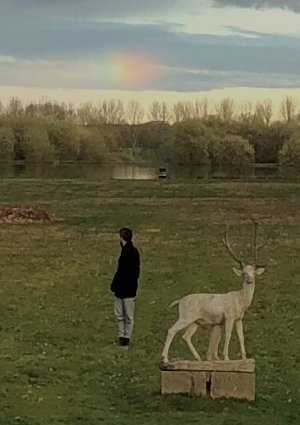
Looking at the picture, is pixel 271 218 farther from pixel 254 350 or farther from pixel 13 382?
pixel 13 382

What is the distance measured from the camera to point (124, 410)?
10711 millimetres

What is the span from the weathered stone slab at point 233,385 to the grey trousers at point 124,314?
356 centimetres

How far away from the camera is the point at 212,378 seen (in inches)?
428

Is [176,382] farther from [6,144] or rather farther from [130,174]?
[6,144]

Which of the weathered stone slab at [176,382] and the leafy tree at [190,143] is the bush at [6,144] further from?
the weathered stone slab at [176,382]

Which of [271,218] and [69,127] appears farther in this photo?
[69,127]

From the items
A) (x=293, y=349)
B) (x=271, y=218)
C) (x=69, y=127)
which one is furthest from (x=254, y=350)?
(x=69, y=127)

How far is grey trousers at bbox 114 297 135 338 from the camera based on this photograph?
1427 centimetres

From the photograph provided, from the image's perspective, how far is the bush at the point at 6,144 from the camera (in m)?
121

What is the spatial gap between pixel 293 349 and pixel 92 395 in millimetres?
4060

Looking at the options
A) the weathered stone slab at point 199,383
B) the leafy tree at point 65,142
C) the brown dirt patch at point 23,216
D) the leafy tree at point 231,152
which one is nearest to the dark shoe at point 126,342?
the weathered stone slab at point 199,383

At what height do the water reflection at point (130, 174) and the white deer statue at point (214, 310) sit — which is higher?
the white deer statue at point (214, 310)

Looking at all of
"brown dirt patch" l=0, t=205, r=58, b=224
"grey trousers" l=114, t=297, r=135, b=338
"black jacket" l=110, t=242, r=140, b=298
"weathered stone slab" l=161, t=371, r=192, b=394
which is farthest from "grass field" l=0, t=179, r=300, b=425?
"brown dirt patch" l=0, t=205, r=58, b=224

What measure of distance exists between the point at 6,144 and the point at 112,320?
106 m
